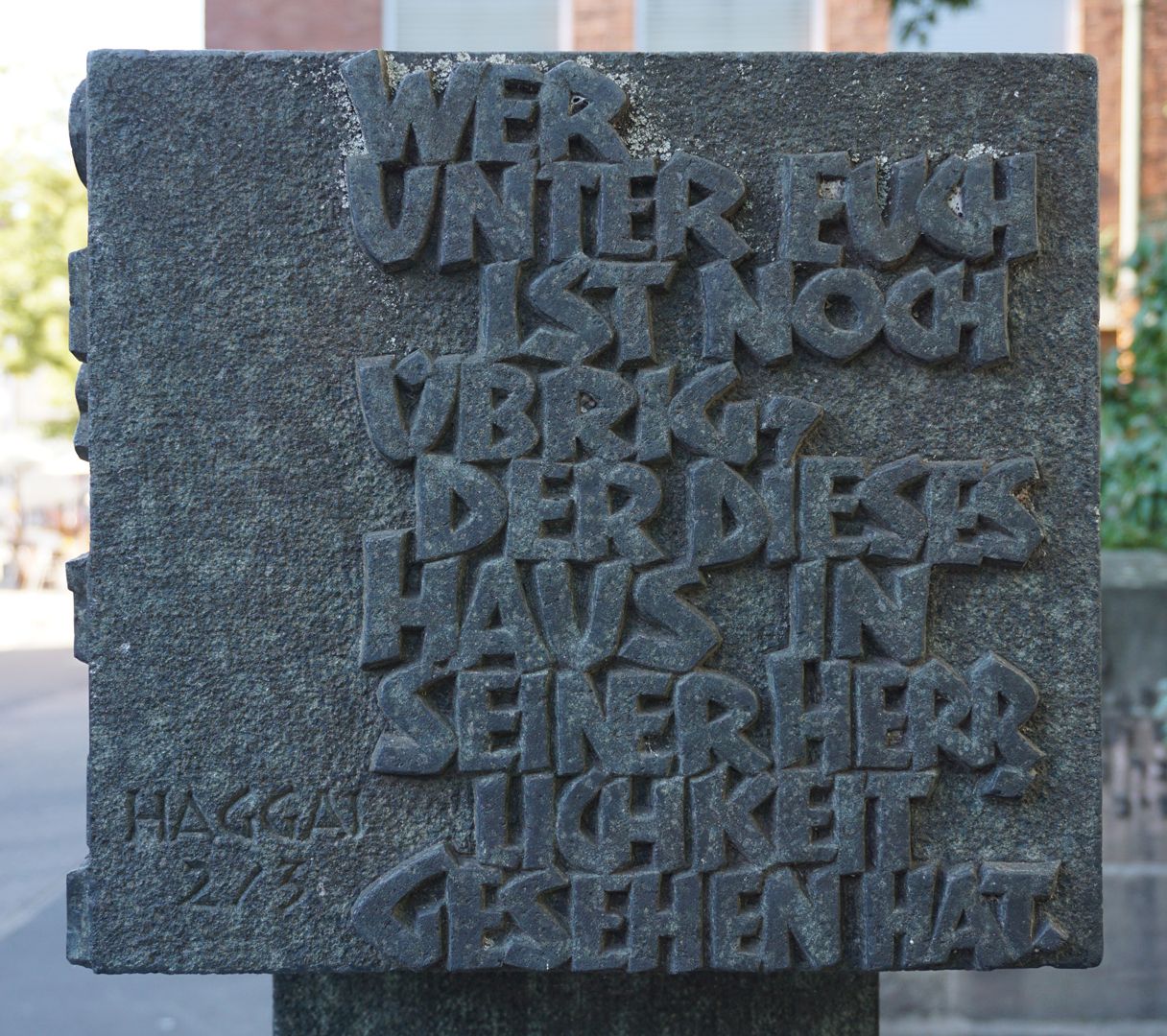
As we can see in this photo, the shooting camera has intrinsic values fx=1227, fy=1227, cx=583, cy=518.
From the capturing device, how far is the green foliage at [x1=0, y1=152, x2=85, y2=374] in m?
18.4

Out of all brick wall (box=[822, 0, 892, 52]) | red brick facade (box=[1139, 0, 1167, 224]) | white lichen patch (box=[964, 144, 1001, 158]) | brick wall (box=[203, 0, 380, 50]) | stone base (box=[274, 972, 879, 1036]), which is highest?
brick wall (box=[203, 0, 380, 50])

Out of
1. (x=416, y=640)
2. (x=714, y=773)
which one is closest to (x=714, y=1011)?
(x=714, y=773)

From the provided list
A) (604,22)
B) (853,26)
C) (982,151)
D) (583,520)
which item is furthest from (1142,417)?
(604,22)

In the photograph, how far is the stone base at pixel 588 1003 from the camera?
2.16 metres

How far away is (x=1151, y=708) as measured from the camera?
4.23m

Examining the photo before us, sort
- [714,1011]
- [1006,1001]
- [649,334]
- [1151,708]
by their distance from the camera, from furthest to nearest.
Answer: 1. [1151,708]
2. [1006,1001]
3. [714,1011]
4. [649,334]

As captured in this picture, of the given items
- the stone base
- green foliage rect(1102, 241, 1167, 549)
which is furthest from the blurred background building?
the stone base

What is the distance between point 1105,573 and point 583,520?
10.5ft

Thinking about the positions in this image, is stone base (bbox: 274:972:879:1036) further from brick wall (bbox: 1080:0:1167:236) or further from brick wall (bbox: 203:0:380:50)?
brick wall (bbox: 203:0:380:50)

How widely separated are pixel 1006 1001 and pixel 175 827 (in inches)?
106

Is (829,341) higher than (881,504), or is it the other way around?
(829,341)

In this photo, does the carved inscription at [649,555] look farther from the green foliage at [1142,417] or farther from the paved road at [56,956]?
the green foliage at [1142,417]

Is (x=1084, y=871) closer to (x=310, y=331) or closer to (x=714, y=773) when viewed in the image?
(x=714, y=773)

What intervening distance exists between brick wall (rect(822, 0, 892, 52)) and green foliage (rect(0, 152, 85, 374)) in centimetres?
1332
